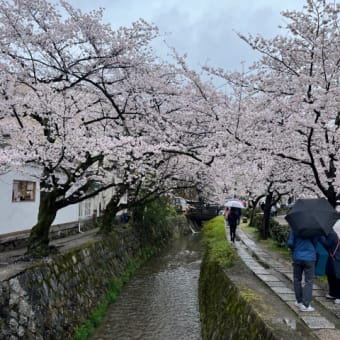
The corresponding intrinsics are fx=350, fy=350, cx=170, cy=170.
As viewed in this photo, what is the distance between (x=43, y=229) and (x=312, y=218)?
7.32 metres

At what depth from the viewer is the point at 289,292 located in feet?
22.4

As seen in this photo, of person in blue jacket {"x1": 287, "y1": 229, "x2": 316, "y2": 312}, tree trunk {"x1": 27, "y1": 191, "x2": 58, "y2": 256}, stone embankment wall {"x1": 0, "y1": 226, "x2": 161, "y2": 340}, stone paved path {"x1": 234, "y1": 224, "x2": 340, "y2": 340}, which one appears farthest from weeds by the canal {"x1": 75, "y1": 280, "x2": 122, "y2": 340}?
person in blue jacket {"x1": 287, "y1": 229, "x2": 316, "y2": 312}

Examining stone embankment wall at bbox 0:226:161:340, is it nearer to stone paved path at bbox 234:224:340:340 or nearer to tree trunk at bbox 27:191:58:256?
tree trunk at bbox 27:191:58:256

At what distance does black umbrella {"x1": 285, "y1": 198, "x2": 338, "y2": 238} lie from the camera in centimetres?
551

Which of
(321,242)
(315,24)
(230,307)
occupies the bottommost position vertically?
(230,307)

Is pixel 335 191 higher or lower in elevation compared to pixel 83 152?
lower

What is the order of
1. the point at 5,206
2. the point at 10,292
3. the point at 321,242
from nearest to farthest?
the point at 321,242
the point at 10,292
the point at 5,206

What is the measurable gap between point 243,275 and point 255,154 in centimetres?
284

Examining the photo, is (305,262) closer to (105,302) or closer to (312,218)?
(312,218)

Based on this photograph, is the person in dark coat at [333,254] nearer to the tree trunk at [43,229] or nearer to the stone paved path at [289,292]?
the stone paved path at [289,292]

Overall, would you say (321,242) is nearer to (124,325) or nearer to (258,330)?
(258,330)

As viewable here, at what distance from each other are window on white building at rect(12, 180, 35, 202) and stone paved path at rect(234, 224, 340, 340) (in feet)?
29.0

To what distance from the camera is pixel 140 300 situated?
11.9 meters

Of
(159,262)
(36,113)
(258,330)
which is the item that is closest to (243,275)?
(258,330)
